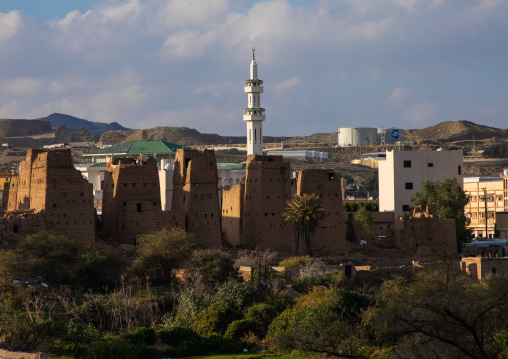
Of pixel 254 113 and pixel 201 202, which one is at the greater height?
pixel 254 113

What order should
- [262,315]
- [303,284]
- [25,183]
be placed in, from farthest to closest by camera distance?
1. [25,183]
2. [303,284]
3. [262,315]

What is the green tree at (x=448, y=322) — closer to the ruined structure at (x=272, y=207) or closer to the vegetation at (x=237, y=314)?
the vegetation at (x=237, y=314)

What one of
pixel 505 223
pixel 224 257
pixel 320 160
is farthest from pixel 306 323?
pixel 320 160

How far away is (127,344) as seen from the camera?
35.0 metres

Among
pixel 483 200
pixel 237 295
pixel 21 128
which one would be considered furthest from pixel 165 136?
pixel 237 295

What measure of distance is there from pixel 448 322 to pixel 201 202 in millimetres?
28389

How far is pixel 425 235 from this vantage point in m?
60.5

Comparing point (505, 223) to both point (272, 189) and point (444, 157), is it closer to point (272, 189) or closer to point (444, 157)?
point (444, 157)

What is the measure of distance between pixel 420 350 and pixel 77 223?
25493 mm

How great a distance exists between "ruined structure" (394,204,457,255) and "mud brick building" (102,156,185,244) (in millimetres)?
14513

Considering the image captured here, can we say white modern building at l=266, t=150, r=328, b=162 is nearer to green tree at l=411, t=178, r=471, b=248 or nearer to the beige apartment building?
the beige apartment building

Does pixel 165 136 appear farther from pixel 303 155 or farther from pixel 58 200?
pixel 58 200

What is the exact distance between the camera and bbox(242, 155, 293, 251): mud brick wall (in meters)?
56.8

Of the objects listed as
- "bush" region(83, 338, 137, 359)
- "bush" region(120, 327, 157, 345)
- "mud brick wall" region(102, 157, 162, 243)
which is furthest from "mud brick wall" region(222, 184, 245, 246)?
"bush" region(83, 338, 137, 359)
